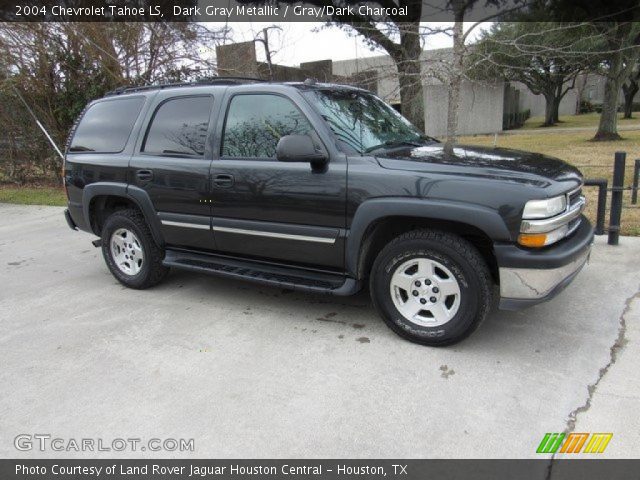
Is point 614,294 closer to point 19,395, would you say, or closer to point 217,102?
point 217,102

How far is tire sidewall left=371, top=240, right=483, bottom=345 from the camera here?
3395mm

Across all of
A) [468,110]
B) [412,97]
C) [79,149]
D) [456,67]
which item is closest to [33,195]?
[79,149]

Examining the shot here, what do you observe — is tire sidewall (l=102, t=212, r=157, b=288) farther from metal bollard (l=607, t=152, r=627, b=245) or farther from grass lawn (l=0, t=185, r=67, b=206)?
grass lawn (l=0, t=185, r=67, b=206)

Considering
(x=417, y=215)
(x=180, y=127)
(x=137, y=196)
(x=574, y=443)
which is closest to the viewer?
(x=574, y=443)

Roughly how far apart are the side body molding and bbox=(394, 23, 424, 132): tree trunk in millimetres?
6350

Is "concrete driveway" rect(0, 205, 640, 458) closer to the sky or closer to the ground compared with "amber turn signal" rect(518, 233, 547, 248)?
closer to the ground

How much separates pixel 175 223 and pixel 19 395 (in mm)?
1874

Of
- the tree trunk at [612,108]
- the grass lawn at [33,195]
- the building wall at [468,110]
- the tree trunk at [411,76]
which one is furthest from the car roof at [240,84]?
the building wall at [468,110]

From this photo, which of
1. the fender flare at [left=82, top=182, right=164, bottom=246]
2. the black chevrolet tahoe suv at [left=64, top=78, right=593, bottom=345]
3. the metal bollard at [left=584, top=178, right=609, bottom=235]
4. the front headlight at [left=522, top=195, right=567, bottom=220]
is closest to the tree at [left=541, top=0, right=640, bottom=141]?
the metal bollard at [left=584, top=178, right=609, bottom=235]

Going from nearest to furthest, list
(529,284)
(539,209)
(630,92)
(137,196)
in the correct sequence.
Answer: (539,209), (529,284), (137,196), (630,92)

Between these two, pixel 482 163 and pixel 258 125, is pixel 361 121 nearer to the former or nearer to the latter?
pixel 258 125

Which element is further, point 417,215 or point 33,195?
point 33,195

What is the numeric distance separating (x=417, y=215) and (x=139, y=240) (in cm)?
288

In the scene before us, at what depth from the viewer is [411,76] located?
34.6ft
